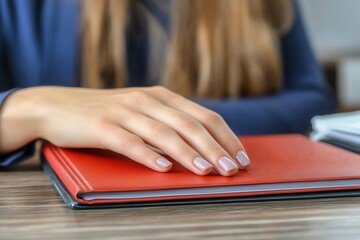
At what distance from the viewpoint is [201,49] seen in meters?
1.33

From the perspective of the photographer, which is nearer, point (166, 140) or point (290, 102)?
point (166, 140)

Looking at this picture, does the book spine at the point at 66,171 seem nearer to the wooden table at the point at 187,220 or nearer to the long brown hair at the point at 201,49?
the wooden table at the point at 187,220

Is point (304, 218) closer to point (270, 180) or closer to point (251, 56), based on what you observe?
point (270, 180)

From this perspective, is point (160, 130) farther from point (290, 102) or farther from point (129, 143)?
point (290, 102)

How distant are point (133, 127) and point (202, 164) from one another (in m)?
0.09

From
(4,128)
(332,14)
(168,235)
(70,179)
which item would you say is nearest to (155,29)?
(4,128)

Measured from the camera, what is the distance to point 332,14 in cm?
277

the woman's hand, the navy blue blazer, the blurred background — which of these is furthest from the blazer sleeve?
the blurred background

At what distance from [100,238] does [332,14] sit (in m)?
2.47

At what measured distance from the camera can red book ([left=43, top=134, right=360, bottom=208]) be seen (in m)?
0.52

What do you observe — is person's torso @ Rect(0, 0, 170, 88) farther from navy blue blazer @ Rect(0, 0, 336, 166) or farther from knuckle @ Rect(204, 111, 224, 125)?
knuckle @ Rect(204, 111, 224, 125)

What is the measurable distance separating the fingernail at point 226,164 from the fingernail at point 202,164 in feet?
0.04

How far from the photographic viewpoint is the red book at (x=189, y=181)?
518mm

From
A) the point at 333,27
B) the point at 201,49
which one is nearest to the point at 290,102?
the point at 201,49
